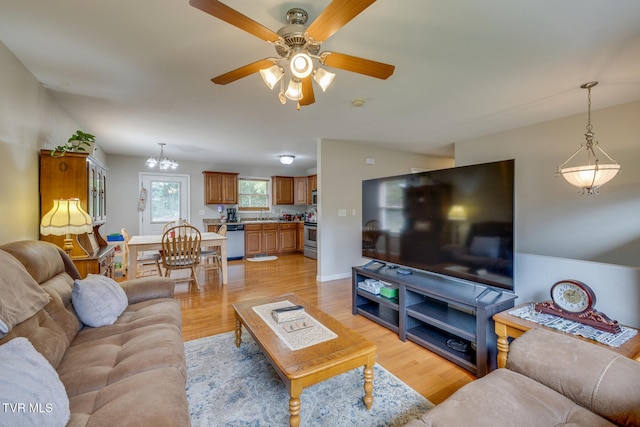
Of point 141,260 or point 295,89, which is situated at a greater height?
point 295,89

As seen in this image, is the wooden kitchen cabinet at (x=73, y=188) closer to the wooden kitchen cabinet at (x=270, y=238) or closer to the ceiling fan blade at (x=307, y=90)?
the ceiling fan blade at (x=307, y=90)

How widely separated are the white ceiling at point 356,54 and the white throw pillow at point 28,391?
1.74 metres

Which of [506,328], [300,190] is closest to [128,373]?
[506,328]

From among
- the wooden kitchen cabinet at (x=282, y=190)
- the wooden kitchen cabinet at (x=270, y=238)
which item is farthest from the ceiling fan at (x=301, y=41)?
the wooden kitchen cabinet at (x=282, y=190)

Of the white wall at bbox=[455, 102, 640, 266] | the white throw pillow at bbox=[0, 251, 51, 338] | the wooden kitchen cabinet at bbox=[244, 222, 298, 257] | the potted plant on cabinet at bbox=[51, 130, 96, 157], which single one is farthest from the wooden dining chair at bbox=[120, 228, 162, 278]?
the white wall at bbox=[455, 102, 640, 266]

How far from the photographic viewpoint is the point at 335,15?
48.4 inches

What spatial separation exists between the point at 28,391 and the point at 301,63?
5.66ft

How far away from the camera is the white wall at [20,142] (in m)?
1.97

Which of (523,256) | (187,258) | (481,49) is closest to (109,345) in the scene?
(187,258)

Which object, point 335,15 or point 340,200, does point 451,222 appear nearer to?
point 335,15

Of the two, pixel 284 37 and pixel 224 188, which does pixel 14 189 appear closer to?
pixel 284 37

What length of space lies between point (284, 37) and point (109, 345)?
6.48ft

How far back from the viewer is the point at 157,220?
6172 millimetres

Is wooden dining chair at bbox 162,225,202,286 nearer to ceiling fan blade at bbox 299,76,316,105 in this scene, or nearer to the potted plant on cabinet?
the potted plant on cabinet
